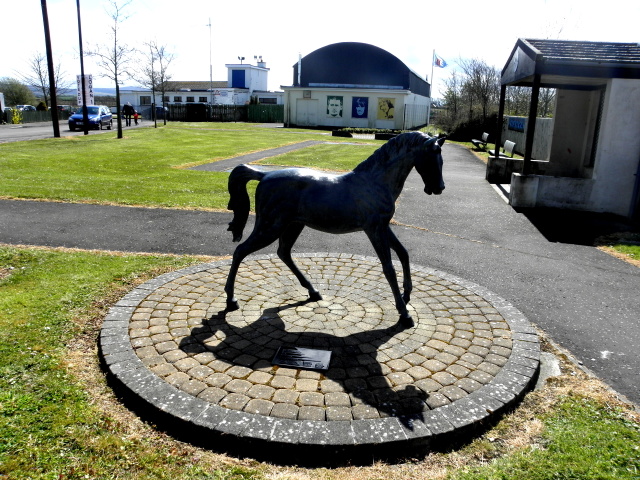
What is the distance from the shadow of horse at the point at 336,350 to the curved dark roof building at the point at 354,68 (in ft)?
152

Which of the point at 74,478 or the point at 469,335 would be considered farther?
the point at 469,335

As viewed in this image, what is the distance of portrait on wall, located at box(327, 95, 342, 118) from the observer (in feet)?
151

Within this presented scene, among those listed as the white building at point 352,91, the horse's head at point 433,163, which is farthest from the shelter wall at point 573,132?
the white building at point 352,91

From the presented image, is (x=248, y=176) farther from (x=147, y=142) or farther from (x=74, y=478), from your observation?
(x=147, y=142)

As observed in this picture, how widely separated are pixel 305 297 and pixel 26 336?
2812 millimetres

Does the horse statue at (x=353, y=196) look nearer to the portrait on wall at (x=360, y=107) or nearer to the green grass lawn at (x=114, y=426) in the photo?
the green grass lawn at (x=114, y=426)

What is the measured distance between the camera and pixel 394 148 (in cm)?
459

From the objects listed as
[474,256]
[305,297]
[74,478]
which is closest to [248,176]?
[305,297]

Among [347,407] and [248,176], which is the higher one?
[248,176]

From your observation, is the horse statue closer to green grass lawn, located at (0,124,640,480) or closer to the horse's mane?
the horse's mane

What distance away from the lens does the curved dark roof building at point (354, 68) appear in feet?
163

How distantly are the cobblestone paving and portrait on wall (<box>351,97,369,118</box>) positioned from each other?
41.3 metres

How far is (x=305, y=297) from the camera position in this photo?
218 inches

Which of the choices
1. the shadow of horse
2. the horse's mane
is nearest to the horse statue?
the horse's mane
